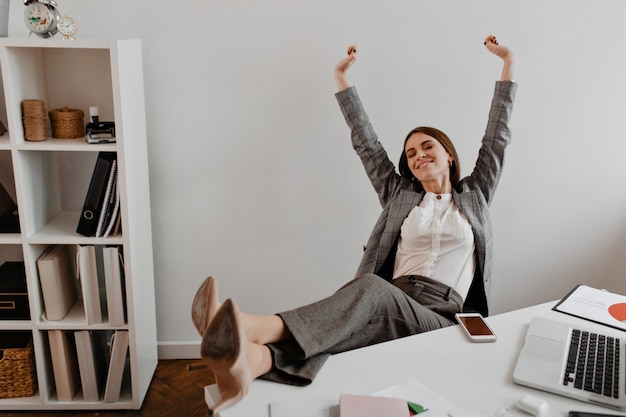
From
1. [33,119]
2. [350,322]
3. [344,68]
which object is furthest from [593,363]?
[33,119]

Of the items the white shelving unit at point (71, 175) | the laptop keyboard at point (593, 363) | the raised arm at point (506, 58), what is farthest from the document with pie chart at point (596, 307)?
the white shelving unit at point (71, 175)

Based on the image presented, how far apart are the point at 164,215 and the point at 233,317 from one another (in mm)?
1356

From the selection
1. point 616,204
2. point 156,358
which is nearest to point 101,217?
point 156,358

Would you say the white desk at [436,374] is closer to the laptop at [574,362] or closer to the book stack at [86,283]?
the laptop at [574,362]

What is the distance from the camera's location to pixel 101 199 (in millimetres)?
2164

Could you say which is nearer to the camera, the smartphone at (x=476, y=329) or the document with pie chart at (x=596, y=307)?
the smartphone at (x=476, y=329)

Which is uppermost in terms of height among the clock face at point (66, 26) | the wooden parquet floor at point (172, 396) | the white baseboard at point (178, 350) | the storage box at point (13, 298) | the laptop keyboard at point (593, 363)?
the clock face at point (66, 26)

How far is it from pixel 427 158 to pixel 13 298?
1.68 meters

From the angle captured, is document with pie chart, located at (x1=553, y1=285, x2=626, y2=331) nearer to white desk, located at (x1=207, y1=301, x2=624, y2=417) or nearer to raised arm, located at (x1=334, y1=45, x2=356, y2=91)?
white desk, located at (x1=207, y1=301, x2=624, y2=417)

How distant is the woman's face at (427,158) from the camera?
2.18m

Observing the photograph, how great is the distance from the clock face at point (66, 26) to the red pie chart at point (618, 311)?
2.04m

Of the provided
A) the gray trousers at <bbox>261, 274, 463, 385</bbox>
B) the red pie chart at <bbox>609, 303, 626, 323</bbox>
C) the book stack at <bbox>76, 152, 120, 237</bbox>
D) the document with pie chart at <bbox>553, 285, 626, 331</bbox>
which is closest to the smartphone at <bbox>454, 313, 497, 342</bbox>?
the gray trousers at <bbox>261, 274, 463, 385</bbox>

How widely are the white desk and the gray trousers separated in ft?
0.13

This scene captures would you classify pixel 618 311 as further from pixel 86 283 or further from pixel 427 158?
pixel 86 283
